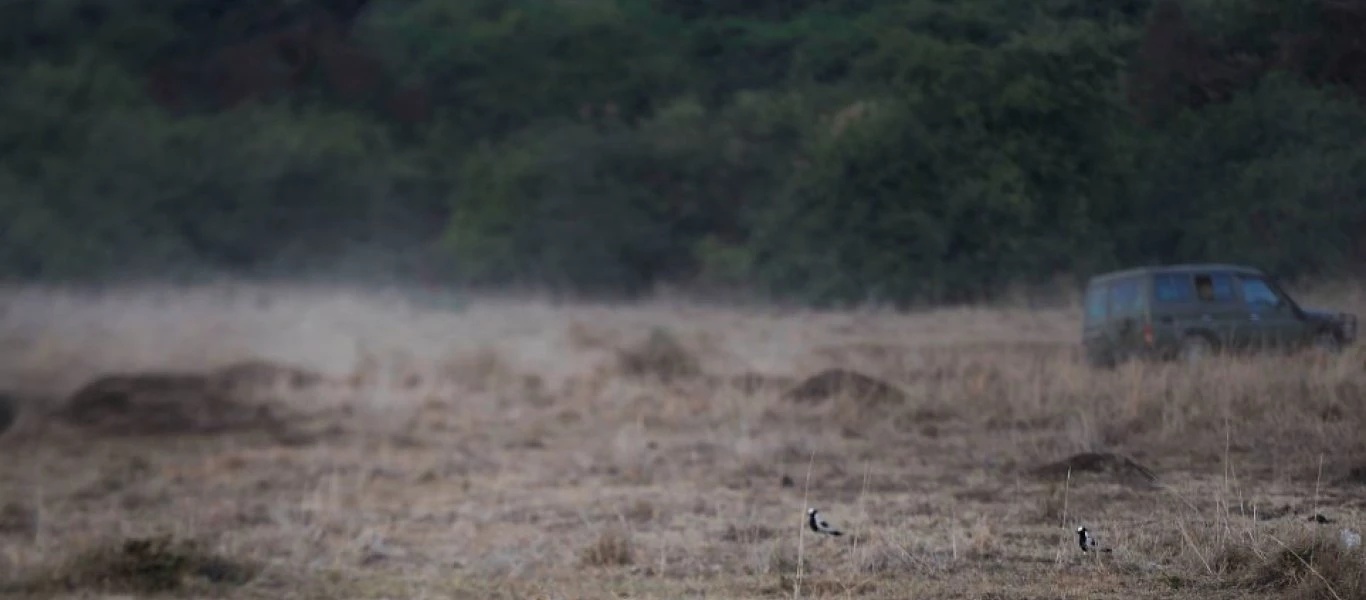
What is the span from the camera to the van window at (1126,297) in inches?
654

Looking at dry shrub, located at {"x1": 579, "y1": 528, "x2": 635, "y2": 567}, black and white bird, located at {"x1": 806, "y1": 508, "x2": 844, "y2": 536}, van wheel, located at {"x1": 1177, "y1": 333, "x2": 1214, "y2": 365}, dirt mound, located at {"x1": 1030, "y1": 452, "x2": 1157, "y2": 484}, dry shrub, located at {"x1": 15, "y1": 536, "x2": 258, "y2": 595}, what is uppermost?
van wheel, located at {"x1": 1177, "y1": 333, "x2": 1214, "y2": 365}

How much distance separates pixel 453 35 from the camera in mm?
31172

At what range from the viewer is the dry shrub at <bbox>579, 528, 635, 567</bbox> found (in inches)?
321

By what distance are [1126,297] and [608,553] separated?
10.2m

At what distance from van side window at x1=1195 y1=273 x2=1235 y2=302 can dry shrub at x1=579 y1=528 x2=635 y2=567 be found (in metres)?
9.71

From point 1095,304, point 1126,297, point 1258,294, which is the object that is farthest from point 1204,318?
point 1095,304

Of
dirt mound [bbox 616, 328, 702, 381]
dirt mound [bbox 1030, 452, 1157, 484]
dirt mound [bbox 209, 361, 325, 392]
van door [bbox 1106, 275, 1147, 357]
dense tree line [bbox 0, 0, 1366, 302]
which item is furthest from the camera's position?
dirt mound [bbox 616, 328, 702, 381]

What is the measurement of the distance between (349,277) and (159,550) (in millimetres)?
21131

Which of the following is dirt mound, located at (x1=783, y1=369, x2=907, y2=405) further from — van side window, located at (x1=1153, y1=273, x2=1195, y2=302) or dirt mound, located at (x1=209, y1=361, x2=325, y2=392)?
dirt mound, located at (x1=209, y1=361, x2=325, y2=392)

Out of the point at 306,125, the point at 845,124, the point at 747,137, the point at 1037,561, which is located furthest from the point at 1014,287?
the point at 1037,561

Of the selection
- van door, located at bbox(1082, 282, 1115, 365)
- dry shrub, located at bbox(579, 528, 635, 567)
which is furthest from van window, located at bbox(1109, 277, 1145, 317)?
dry shrub, located at bbox(579, 528, 635, 567)

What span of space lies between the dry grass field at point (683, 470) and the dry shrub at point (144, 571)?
0.07ft

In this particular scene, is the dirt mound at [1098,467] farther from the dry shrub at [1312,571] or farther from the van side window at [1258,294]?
the van side window at [1258,294]

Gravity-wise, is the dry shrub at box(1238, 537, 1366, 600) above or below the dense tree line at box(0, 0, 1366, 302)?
below
